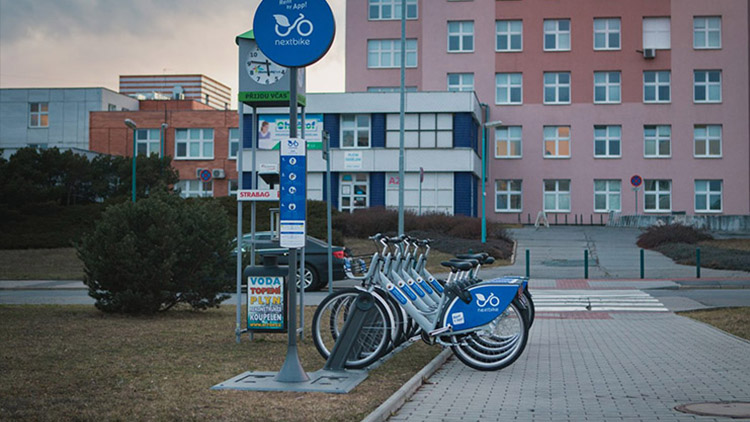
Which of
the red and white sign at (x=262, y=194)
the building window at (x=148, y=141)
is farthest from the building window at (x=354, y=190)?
the red and white sign at (x=262, y=194)

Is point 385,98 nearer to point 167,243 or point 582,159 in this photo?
point 582,159

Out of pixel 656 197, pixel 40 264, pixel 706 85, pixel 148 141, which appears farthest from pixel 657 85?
pixel 40 264

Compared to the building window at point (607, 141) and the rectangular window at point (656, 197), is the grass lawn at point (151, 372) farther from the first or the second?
the rectangular window at point (656, 197)

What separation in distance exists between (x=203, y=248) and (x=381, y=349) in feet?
19.3

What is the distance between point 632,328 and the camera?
14.6m

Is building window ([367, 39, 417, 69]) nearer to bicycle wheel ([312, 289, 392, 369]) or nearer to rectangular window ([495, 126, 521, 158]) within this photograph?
rectangular window ([495, 126, 521, 158])

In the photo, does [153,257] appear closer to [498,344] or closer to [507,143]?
[498,344]

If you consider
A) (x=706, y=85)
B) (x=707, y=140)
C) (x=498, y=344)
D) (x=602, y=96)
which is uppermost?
(x=706, y=85)

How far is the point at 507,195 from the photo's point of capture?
60.2m

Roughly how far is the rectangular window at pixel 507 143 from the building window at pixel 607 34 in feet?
26.0

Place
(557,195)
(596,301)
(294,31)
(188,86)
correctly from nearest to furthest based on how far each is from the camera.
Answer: (294,31)
(596,301)
(557,195)
(188,86)

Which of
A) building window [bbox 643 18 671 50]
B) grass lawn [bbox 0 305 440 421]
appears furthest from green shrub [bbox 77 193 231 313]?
building window [bbox 643 18 671 50]

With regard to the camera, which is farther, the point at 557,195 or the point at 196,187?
the point at 196,187

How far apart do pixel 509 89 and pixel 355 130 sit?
13362 mm
